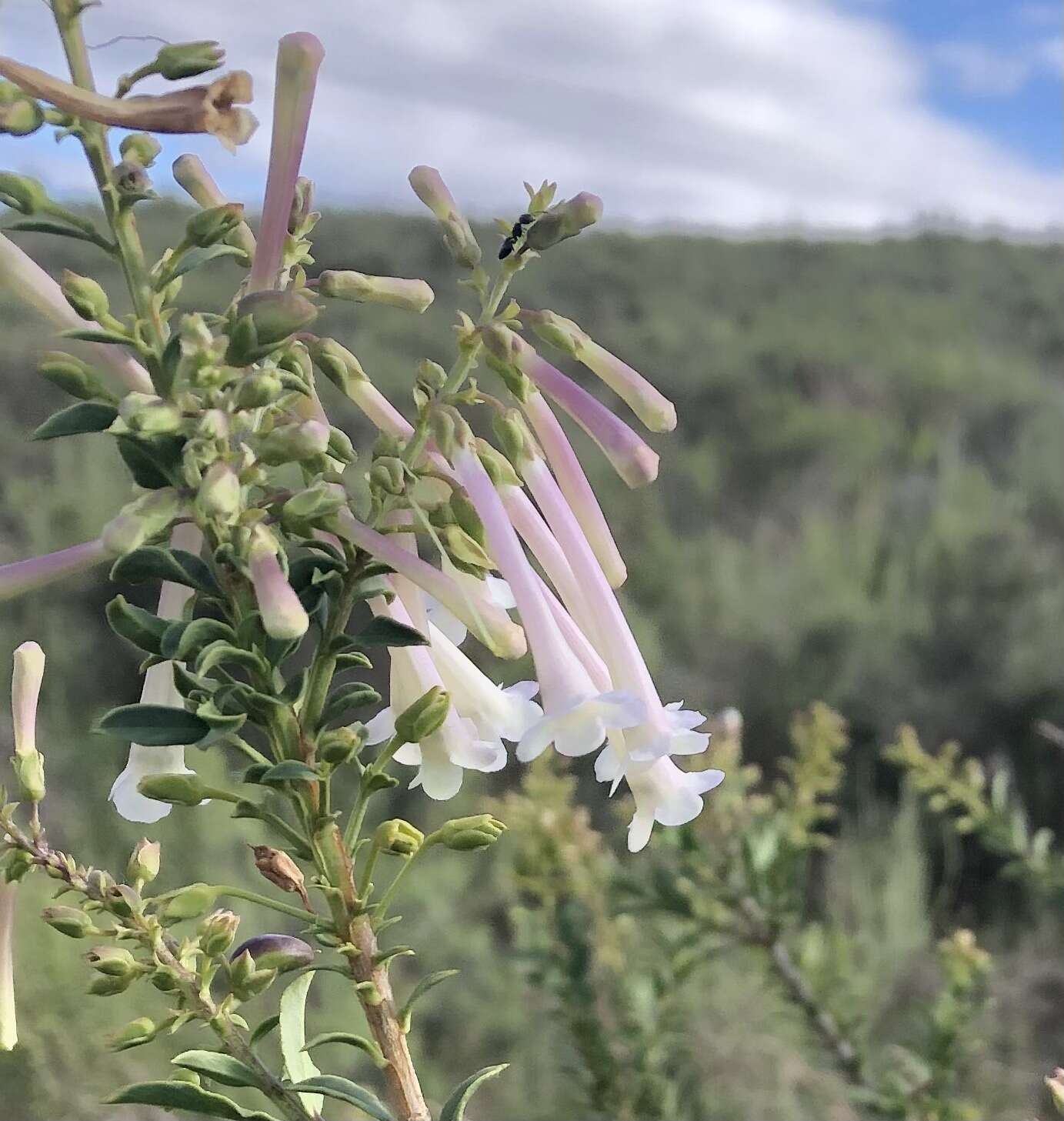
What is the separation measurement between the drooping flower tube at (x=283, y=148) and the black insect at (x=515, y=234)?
174 mm

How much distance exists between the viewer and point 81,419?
79cm

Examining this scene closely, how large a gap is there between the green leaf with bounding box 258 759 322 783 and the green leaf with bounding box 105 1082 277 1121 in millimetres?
232

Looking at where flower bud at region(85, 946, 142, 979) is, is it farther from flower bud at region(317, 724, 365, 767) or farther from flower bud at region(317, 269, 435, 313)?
flower bud at region(317, 269, 435, 313)

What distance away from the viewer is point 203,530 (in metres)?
0.80

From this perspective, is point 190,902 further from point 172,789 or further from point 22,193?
point 22,193

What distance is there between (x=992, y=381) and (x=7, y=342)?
29.2ft

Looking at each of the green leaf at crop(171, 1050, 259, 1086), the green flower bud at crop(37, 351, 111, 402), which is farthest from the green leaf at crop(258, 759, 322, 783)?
the green flower bud at crop(37, 351, 111, 402)

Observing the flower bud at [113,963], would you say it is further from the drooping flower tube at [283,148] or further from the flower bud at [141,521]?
the drooping flower tube at [283,148]

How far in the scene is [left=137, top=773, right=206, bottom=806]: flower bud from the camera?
0.82 metres

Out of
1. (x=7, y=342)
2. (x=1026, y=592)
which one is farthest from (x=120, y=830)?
(x=7, y=342)

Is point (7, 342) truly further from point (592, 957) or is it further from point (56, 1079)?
point (592, 957)

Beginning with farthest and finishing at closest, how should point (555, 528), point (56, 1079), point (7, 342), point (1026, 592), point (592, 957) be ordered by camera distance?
point (7, 342) → point (1026, 592) → point (56, 1079) → point (592, 957) → point (555, 528)

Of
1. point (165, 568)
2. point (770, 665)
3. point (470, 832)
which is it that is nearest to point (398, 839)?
point (470, 832)

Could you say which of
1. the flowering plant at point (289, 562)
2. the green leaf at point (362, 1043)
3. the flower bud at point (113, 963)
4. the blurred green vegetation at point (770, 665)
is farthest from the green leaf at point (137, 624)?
the blurred green vegetation at point (770, 665)
